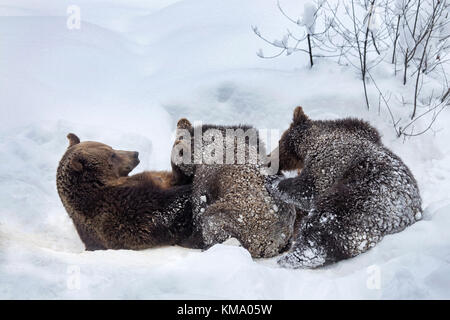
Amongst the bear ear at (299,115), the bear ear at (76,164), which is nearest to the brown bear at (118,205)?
the bear ear at (76,164)

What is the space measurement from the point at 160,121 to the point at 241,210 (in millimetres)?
3664

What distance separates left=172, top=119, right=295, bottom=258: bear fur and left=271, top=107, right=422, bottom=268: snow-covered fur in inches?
7.3

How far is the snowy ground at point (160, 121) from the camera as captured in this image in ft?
10.6

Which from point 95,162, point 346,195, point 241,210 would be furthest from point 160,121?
point 346,195

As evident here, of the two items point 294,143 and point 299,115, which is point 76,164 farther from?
point 299,115

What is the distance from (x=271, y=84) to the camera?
26.9 feet

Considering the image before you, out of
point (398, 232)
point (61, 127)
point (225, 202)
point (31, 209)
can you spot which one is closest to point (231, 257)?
point (225, 202)

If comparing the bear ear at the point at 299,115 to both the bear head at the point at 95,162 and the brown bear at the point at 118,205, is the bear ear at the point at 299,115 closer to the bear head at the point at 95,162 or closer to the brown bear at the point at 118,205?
the brown bear at the point at 118,205

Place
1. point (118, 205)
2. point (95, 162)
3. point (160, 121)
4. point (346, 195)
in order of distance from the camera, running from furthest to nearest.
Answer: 1. point (160, 121)
2. point (95, 162)
3. point (118, 205)
4. point (346, 195)

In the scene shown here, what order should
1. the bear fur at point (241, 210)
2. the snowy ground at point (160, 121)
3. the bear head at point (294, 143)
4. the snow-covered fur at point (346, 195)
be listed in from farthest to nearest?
the bear head at point (294, 143), the bear fur at point (241, 210), the snow-covered fur at point (346, 195), the snowy ground at point (160, 121)

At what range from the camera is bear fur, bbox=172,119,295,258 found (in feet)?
15.0

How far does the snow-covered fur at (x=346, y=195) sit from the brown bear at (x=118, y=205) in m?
1.13

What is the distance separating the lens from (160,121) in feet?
25.8

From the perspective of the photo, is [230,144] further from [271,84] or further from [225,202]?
[271,84]
